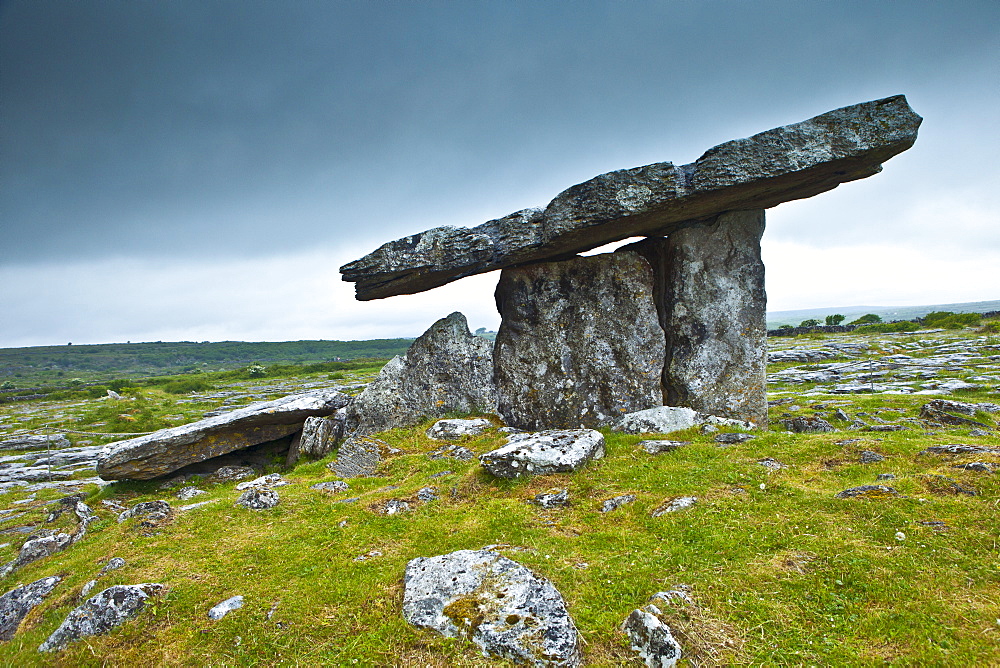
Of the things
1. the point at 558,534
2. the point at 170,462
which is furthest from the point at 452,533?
the point at 170,462

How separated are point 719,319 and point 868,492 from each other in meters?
8.01

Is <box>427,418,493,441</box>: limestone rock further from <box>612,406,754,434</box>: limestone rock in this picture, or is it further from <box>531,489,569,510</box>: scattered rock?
<box>531,489,569,510</box>: scattered rock

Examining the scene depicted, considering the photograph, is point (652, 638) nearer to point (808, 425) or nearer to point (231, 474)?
point (808, 425)

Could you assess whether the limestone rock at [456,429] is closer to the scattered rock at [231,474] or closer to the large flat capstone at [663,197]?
the large flat capstone at [663,197]

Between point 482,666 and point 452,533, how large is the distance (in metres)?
3.10

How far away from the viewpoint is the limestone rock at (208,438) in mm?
13023

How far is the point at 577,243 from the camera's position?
46.7 feet

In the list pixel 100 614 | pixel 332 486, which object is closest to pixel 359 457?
pixel 332 486

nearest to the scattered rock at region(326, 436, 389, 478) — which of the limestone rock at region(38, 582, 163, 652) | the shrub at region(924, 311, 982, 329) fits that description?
the limestone rock at region(38, 582, 163, 652)

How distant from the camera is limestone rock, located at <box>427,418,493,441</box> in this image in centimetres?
1443

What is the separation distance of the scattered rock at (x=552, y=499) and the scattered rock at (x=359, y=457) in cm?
528

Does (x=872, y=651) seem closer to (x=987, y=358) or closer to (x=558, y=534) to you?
(x=558, y=534)

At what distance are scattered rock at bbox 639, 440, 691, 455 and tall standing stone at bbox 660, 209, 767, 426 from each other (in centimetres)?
401

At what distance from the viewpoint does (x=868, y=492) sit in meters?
7.09
